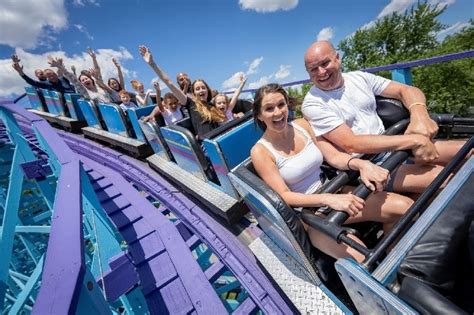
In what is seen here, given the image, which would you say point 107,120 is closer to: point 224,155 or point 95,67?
point 95,67

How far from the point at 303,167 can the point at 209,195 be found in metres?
1.17

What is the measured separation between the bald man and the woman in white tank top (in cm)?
10

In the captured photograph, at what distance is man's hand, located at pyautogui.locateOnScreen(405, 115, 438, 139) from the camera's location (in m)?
1.29

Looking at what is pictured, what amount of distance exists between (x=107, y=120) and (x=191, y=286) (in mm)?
3437

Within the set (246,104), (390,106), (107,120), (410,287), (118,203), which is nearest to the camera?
(410,287)

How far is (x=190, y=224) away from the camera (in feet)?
7.93

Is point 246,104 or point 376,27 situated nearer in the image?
point 246,104

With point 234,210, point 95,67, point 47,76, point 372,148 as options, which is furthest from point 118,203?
point 47,76

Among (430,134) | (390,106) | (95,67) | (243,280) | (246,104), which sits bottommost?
(243,280)

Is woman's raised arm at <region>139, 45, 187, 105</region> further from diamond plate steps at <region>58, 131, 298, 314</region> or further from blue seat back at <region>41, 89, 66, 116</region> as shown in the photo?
blue seat back at <region>41, 89, 66, 116</region>

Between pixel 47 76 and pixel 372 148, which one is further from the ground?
pixel 47 76

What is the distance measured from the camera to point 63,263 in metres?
0.67

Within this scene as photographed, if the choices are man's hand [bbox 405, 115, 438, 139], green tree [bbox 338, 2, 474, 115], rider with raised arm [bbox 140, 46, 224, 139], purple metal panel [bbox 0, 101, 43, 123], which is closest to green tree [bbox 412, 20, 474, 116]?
green tree [bbox 338, 2, 474, 115]

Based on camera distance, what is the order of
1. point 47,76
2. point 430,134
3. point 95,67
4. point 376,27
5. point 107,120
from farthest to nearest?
point 376,27 → point 47,76 → point 95,67 → point 107,120 → point 430,134
